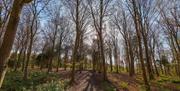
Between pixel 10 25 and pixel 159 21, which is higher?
pixel 159 21

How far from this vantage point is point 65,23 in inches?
1390

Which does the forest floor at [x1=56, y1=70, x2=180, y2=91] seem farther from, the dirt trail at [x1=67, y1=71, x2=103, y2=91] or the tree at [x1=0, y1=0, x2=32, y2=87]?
the tree at [x1=0, y1=0, x2=32, y2=87]

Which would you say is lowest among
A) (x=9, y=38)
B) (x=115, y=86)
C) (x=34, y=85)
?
(x=115, y=86)

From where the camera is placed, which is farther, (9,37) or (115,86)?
(115,86)

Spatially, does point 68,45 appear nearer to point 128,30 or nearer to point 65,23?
point 65,23

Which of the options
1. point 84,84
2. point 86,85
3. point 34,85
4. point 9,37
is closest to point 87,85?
point 86,85

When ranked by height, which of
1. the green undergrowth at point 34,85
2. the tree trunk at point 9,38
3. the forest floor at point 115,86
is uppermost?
the tree trunk at point 9,38

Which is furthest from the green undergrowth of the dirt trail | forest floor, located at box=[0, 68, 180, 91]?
the dirt trail

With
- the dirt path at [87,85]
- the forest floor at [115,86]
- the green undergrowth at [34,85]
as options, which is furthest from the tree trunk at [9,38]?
the dirt path at [87,85]

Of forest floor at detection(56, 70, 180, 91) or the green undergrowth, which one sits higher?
the green undergrowth

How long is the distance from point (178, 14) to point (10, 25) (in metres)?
27.3

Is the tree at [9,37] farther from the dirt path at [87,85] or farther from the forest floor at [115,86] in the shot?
the dirt path at [87,85]

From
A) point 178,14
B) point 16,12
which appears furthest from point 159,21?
point 16,12

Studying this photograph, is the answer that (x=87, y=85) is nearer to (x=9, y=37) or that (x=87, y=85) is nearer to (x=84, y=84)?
(x=84, y=84)
